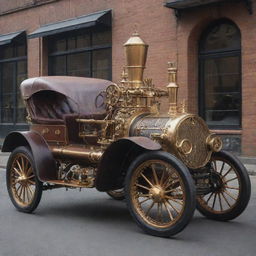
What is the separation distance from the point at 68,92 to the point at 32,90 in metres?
0.64

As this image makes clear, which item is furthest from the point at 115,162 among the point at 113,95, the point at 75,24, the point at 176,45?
the point at 75,24

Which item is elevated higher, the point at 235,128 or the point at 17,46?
the point at 17,46

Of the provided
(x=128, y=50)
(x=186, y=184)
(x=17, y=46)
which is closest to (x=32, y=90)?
(x=128, y=50)

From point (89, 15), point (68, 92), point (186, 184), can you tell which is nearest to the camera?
point (186, 184)

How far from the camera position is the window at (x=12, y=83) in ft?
73.4

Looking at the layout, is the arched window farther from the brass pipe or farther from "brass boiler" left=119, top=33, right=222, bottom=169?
the brass pipe

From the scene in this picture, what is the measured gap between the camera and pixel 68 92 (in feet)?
24.6

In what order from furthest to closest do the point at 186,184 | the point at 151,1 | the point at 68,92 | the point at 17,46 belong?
the point at 17,46
the point at 151,1
the point at 68,92
the point at 186,184

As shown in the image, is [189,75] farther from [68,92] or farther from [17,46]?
[17,46]

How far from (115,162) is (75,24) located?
12335 millimetres

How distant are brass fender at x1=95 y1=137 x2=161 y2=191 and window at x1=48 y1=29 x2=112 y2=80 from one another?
39.1 ft

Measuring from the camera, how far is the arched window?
14719mm

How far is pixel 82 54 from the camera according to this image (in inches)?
765

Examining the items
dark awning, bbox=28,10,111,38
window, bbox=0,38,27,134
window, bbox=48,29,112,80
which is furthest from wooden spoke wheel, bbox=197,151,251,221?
window, bbox=0,38,27,134
